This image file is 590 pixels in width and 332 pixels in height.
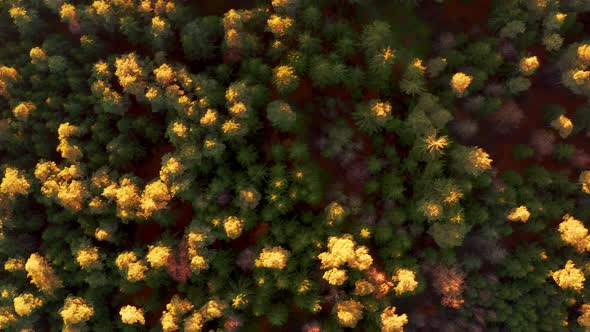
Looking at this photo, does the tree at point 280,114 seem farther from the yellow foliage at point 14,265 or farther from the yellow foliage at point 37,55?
the yellow foliage at point 14,265

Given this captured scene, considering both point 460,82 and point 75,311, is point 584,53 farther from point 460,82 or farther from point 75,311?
point 75,311

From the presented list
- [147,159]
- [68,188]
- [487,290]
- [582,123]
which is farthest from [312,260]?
[582,123]

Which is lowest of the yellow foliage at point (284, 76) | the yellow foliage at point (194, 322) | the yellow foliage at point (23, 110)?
the yellow foliage at point (194, 322)

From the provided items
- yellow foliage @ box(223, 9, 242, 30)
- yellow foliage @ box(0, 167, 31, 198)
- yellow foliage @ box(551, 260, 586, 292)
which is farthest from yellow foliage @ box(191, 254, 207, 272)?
yellow foliage @ box(551, 260, 586, 292)

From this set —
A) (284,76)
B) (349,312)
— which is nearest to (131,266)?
(349,312)

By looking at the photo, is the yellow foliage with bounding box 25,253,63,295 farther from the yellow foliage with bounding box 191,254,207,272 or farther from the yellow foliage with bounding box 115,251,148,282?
the yellow foliage with bounding box 191,254,207,272

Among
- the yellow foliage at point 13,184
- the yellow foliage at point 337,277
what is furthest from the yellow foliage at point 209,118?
the yellow foliage at point 13,184
